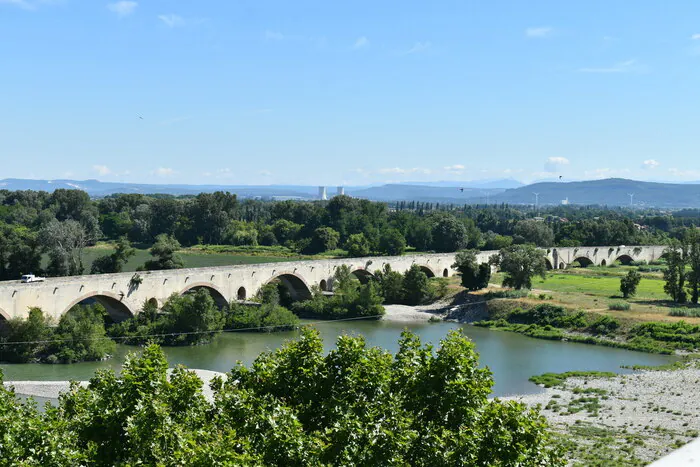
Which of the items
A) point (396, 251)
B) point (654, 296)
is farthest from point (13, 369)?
point (396, 251)

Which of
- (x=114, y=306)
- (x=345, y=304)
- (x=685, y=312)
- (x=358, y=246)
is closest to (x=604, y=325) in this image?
(x=685, y=312)

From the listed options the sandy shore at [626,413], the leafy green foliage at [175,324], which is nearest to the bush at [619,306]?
the sandy shore at [626,413]

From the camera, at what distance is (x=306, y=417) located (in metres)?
16.1

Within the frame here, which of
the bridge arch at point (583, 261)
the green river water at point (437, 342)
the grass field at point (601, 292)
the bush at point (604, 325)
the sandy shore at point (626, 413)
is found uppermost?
the bridge arch at point (583, 261)

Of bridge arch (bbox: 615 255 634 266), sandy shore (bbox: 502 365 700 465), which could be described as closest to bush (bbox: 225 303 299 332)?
sandy shore (bbox: 502 365 700 465)

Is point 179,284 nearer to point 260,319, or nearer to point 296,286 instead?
point 260,319

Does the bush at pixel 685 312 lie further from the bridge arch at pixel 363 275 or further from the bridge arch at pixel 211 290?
the bridge arch at pixel 211 290

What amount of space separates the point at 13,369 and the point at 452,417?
2362 cm

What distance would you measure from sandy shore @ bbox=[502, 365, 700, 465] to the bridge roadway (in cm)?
2228

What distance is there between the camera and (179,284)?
43.5 m

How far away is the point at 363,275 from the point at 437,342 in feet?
63.0

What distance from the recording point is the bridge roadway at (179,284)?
35.2 m

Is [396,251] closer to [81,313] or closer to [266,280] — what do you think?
[266,280]

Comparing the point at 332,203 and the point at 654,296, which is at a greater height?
the point at 332,203
